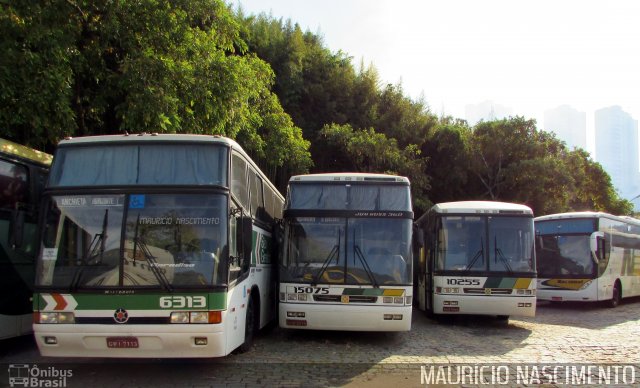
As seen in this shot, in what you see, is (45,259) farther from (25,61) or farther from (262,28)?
(262,28)

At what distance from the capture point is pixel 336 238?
9.16m

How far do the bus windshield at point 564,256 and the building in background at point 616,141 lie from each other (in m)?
73.2

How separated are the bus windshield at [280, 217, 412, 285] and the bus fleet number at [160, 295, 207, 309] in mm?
3008

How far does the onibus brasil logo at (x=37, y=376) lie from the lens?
6.46 m

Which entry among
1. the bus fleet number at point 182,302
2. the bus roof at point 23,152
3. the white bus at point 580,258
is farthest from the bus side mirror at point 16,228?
the white bus at point 580,258

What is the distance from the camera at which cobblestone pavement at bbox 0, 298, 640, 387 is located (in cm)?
680

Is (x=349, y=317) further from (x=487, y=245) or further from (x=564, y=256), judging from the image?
(x=564, y=256)

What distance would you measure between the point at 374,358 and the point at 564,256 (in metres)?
9.82

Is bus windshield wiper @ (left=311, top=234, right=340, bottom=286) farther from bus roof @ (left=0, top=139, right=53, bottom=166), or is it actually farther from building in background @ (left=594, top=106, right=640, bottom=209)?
building in background @ (left=594, top=106, right=640, bottom=209)

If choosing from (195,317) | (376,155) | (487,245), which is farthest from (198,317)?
(376,155)

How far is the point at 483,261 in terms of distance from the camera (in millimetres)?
11656

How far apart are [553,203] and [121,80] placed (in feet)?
74.5

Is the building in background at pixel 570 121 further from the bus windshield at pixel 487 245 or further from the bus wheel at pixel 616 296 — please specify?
the bus windshield at pixel 487 245

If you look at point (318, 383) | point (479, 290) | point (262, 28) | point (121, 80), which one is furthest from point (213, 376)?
point (262, 28)
